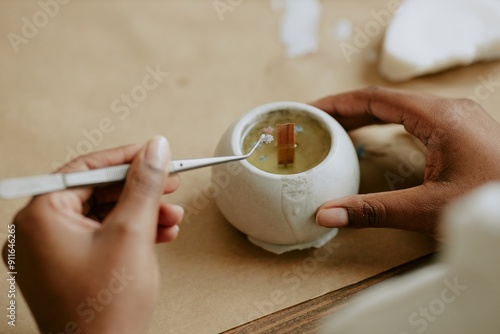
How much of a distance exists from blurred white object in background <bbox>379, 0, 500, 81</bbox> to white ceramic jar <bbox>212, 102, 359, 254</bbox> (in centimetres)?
32

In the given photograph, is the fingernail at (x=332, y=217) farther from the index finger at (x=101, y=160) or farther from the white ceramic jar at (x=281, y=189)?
the index finger at (x=101, y=160)

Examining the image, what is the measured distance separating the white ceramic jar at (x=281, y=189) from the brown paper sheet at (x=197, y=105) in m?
0.05

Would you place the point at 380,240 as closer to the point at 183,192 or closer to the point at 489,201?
the point at 183,192

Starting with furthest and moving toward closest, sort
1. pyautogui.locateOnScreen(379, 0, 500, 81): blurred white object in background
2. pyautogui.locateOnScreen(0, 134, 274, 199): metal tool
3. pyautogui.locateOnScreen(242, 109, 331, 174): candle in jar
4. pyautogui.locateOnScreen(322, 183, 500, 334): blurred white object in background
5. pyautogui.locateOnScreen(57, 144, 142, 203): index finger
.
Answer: pyautogui.locateOnScreen(379, 0, 500, 81): blurred white object in background
pyautogui.locateOnScreen(242, 109, 331, 174): candle in jar
pyautogui.locateOnScreen(57, 144, 142, 203): index finger
pyautogui.locateOnScreen(0, 134, 274, 199): metal tool
pyautogui.locateOnScreen(322, 183, 500, 334): blurred white object in background

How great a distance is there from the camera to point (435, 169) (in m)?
0.82

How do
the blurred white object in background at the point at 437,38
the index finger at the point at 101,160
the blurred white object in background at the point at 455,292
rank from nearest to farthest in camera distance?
the blurred white object in background at the point at 455,292
the index finger at the point at 101,160
the blurred white object in background at the point at 437,38

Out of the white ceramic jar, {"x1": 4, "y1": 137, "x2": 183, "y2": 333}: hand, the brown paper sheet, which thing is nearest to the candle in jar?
the white ceramic jar

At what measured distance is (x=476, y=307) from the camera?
0.55 meters

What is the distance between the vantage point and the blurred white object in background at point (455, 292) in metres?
0.47

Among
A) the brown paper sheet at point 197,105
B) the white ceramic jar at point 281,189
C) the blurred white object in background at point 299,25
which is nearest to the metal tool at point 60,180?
the white ceramic jar at point 281,189

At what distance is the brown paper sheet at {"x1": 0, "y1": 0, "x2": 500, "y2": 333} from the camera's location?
2.80ft

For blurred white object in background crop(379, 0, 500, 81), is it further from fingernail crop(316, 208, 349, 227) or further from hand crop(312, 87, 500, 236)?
fingernail crop(316, 208, 349, 227)

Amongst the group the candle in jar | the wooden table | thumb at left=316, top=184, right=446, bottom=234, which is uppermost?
the candle in jar

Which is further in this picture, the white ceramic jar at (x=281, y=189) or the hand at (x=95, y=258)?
the white ceramic jar at (x=281, y=189)
